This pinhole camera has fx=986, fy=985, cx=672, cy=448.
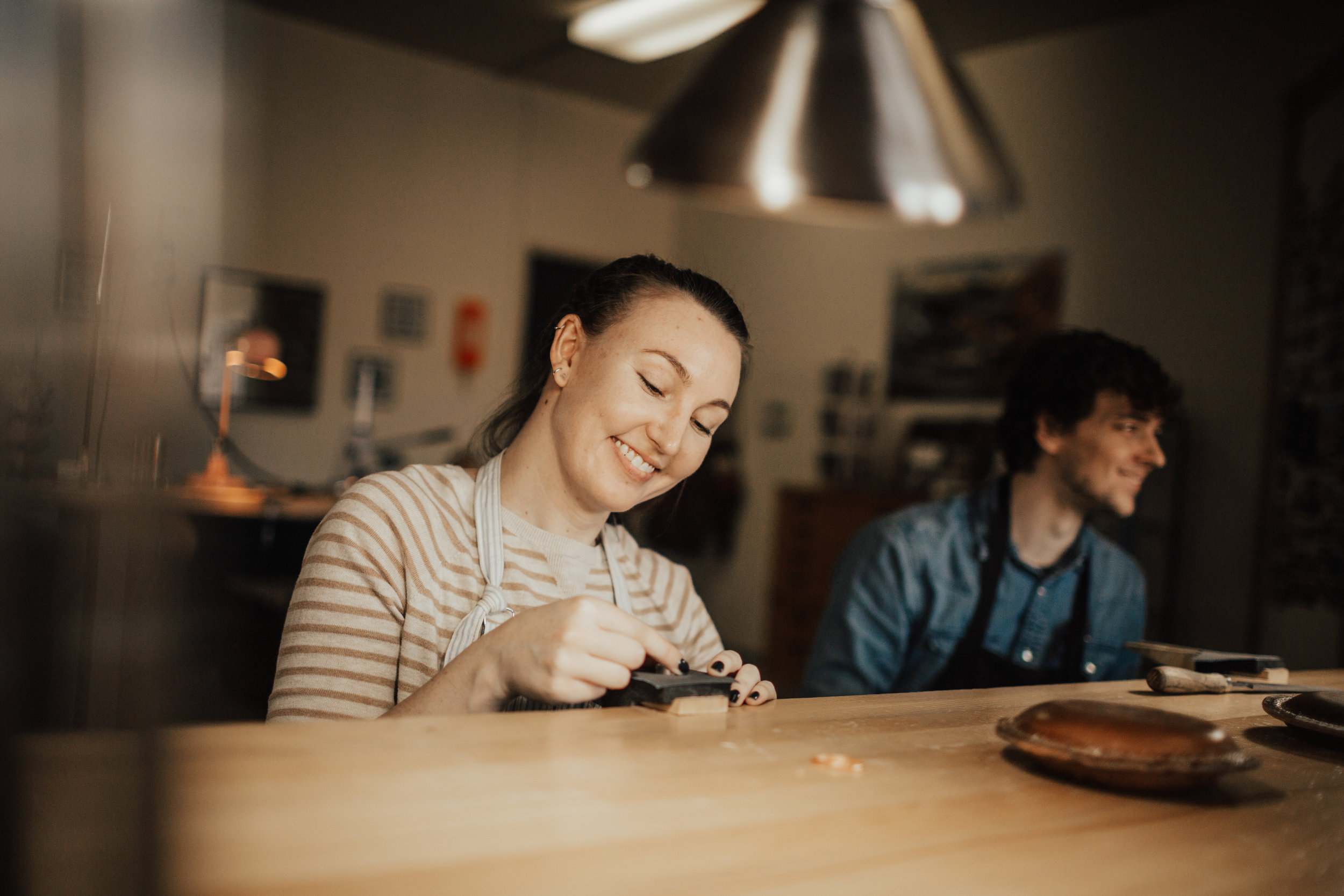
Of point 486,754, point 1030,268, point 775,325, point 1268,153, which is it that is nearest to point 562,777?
point 486,754

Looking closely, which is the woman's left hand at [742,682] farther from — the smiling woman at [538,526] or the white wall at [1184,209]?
the white wall at [1184,209]

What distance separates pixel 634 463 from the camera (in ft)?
4.11

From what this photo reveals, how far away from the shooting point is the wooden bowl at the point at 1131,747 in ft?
2.59

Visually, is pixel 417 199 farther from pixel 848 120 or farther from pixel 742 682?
pixel 742 682

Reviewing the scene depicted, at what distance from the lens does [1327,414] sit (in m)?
3.27

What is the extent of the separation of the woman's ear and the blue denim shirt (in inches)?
37.1

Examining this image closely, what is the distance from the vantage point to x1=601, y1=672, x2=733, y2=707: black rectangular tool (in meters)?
0.94

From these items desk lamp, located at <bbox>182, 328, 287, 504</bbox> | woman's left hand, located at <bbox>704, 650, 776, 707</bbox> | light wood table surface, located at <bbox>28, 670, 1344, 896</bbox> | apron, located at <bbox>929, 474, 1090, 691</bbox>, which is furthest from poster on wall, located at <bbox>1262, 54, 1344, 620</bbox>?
desk lamp, located at <bbox>182, 328, 287, 504</bbox>

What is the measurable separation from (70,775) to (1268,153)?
4.77 meters

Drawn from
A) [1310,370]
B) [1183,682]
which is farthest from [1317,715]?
[1310,370]

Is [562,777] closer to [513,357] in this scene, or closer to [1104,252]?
[1104,252]

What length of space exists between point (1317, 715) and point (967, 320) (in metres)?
4.36

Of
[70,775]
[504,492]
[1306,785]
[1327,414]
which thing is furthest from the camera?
[1327,414]

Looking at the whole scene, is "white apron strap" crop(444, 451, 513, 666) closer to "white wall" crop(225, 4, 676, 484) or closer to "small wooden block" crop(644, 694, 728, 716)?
"small wooden block" crop(644, 694, 728, 716)
